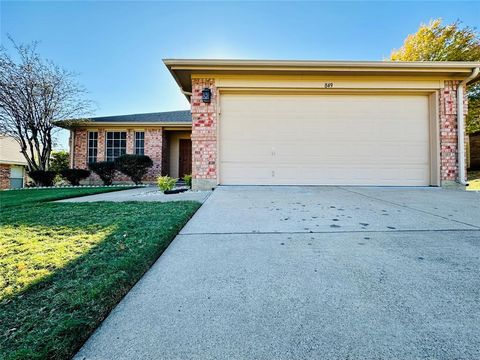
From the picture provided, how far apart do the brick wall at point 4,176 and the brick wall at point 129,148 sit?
27.6 feet

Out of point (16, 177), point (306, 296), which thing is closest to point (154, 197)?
point (306, 296)

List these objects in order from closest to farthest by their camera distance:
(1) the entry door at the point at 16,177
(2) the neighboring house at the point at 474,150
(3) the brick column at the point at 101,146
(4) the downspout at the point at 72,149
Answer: (4) the downspout at the point at 72,149
(3) the brick column at the point at 101,146
(2) the neighboring house at the point at 474,150
(1) the entry door at the point at 16,177

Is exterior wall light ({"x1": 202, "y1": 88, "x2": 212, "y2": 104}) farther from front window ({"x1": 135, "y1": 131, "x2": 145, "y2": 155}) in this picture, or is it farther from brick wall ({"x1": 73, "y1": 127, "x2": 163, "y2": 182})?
front window ({"x1": 135, "y1": 131, "x2": 145, "y2": 155})

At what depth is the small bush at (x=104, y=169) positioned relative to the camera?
9.84m

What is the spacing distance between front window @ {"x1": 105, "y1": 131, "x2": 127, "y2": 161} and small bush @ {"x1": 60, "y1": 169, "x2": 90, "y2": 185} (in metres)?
1.29

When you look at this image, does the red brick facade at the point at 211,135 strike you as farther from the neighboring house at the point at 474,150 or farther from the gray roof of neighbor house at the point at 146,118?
the neighboring house at the point at 474,150

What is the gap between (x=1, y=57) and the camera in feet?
30.9

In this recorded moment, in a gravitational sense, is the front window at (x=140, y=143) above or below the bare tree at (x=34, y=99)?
below

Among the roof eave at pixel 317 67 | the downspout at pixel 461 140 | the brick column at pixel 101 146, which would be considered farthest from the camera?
the brick column at pixel 101 146

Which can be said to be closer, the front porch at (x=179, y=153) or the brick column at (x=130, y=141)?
the brick column at (x=130, y=141)

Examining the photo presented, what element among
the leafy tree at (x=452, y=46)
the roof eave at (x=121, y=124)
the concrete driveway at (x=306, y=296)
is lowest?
the concrete driveway at (x=306, y=296)

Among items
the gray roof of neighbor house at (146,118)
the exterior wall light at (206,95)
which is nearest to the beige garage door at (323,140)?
the exterior wall light at (206,95)

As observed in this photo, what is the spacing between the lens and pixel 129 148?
1063 centimetres

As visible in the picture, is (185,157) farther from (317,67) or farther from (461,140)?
(461,140)
